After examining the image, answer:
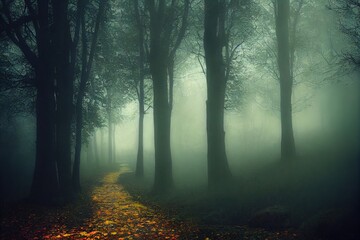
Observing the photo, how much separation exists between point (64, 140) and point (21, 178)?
12.9 meters

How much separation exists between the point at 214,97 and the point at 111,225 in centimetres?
657

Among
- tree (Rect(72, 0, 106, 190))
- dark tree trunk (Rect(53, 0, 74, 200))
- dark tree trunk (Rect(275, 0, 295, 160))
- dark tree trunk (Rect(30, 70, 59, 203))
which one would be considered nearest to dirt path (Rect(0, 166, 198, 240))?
dark tree trunk (Rect(30, 70, 59, 203))

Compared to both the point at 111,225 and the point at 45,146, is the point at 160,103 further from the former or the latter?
the point at 111,225

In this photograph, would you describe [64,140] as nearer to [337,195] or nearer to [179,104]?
[337,195]

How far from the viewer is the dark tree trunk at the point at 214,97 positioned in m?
12.5

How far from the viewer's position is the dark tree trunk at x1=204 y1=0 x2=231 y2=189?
1245 centimetres

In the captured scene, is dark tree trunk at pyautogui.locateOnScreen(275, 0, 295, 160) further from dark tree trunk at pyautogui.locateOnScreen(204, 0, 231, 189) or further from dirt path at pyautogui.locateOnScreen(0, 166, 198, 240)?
dirt path at pyautogui.locateOnScreen(0, 166, 198, 240)

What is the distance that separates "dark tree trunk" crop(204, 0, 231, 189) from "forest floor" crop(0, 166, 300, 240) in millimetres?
2717

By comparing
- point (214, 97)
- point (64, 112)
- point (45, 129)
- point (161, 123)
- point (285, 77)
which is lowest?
point (45, 129)

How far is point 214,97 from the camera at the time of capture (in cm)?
1274

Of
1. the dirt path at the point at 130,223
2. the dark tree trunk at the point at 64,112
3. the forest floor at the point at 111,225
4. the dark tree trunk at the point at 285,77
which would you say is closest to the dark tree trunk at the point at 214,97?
the forest floor at the point at 111,225

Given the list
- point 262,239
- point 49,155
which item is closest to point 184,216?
point 262,239

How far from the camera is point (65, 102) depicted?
1459 centimetres

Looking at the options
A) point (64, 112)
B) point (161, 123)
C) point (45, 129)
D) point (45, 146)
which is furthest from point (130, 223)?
point (64, 112)
